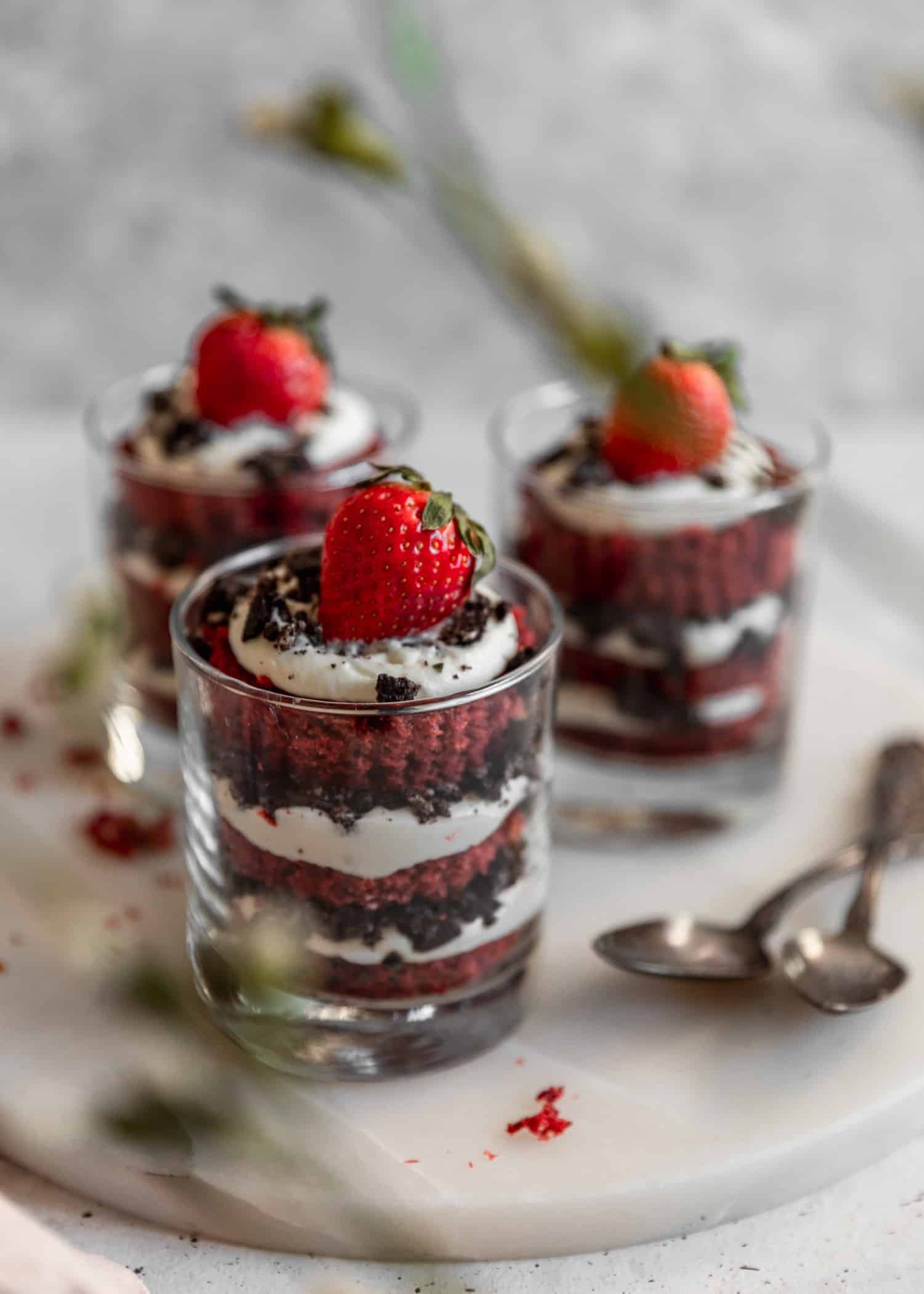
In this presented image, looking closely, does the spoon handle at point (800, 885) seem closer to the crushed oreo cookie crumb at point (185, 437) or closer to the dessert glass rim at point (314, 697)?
the dessert glass rim at point (314, 697)

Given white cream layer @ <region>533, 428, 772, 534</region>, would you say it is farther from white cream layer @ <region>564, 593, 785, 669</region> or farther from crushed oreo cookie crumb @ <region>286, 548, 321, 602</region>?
crushed oreo cookie crumb @ <region>286, 548, 321, 602</region>

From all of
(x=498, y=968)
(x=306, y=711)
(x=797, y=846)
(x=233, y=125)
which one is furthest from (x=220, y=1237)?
(x=233, y=125)

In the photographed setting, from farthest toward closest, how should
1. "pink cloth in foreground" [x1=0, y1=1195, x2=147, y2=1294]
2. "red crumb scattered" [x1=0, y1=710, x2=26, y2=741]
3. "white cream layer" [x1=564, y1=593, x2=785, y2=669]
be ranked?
1. "red crumb scattered" [x1=0, y1=710, x2=26, y2=741]
2. "white cream layer" [x1=564, y1=593, x2=785, y2=669]
3. "pink cloth in foreground" [x1=0, y1=1195, x2=147, y2=1294]

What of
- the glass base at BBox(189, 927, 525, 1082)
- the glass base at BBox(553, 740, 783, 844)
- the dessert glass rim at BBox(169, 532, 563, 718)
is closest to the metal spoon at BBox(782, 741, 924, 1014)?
the glass base at BBox(553, 740, 783, 844)

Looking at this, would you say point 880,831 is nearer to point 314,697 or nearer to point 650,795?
point 650,795

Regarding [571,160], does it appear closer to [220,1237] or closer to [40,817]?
[40,817]

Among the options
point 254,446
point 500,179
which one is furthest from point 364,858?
point 500,179
